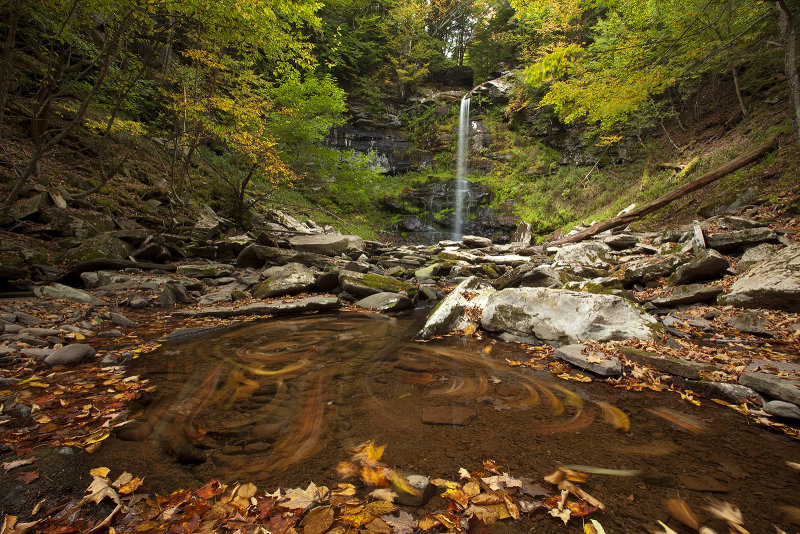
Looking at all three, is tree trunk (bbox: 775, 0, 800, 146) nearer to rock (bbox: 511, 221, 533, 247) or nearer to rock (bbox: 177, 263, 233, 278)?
rock (bbox: 511, 221, 533, 247)

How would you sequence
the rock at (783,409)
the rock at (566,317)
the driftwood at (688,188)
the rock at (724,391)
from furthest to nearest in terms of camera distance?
the driftwood at (688,188), the rock at (566,317), the rock at (724,391), the rock at (783,409)

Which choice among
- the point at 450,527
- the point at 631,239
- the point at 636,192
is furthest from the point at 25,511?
the point at 636,192

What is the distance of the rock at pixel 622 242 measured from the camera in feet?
29.1

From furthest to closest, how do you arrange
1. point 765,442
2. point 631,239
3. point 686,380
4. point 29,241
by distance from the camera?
point 631,239
point 29,241
point 686,380
point 765,442

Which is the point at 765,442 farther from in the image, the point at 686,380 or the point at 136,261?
the point at 136,261

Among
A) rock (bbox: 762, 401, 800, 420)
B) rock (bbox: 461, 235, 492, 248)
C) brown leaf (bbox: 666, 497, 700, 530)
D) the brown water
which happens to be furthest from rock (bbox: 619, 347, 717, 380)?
rock (bbox: 461, 235, 492, 248)

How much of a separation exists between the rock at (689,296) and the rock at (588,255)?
9.84ft

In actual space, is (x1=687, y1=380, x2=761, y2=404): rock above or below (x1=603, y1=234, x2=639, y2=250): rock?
below

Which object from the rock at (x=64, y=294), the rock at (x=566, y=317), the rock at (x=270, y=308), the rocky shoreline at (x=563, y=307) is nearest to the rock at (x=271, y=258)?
the rocky shoreline at (x=563, y=307)

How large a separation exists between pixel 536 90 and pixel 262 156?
20.2 meters

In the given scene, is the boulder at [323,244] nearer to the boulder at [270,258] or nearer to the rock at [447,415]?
the boulder at [270,258]

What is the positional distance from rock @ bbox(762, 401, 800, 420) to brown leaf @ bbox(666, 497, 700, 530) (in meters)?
1.48

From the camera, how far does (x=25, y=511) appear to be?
1292 mm

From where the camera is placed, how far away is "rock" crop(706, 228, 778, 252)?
211 inches
